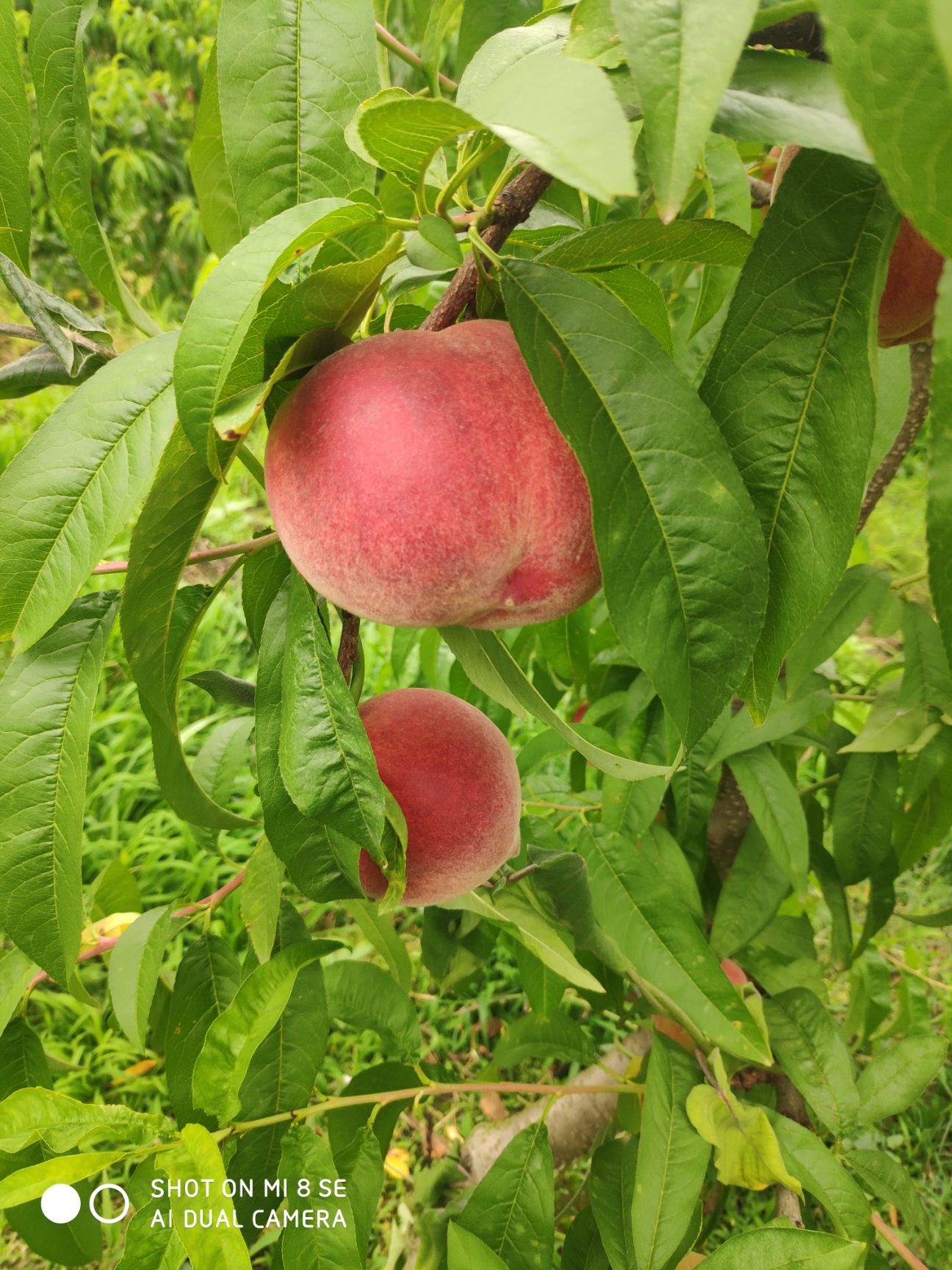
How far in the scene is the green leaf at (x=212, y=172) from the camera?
1.87 feet

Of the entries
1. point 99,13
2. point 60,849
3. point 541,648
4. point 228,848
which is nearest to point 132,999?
point 60,849

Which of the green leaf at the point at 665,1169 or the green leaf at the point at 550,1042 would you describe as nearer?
the green leaf at the point at 665,1169

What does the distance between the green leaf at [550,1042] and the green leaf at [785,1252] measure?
0.35 metres

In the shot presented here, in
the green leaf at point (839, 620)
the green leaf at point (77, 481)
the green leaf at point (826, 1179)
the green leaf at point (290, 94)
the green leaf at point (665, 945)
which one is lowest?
the green leaf at point (826, 1179)

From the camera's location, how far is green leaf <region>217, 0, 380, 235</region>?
396 mm

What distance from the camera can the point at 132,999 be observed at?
67 centimetres

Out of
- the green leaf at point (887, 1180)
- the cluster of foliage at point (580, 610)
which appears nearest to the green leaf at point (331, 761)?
the cluster of foliage at point (580, 610)

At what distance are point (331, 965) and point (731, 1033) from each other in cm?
42

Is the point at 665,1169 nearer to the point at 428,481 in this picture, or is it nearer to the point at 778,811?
the point at 778,811

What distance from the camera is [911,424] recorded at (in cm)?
88

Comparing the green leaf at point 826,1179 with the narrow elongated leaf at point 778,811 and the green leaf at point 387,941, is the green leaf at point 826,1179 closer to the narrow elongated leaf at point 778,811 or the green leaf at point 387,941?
the narrow elongated leaf at point 778,811

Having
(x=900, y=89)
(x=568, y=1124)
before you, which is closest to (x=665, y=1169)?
(x=568, y=1124)

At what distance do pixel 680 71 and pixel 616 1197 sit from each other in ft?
2.61

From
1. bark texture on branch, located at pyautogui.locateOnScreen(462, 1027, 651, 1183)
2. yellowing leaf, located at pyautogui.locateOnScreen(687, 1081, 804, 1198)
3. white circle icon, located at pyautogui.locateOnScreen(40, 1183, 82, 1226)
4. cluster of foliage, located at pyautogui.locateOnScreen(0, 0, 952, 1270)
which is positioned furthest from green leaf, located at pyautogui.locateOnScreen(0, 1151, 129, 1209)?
bark texture on branch, located at pyautogui.locateOnScreen(462, 1027, 651, 1183)
